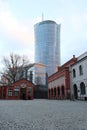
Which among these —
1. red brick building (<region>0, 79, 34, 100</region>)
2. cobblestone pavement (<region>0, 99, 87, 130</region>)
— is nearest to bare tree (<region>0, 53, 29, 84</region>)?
red brick building (<region>0, 79, 34, 100</region>)

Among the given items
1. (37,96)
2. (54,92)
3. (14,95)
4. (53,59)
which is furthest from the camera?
(53,59)

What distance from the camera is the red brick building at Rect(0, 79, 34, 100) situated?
4262 centimetres

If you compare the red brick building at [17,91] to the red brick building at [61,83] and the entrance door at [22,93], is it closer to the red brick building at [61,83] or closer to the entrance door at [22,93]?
the entrance door at [22,93]

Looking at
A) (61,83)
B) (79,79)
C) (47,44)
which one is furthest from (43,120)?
(47,44)

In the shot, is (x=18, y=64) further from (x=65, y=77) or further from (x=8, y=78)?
(x=65, y=77)

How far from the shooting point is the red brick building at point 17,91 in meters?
42.6

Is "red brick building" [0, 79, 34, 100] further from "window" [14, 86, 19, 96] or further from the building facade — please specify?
the building facade

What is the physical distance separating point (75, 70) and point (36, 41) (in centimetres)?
7642

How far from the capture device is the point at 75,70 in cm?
3597

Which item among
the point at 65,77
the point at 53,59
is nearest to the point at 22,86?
the point at 65,77

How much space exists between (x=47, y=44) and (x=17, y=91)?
218 ft

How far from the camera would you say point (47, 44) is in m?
107

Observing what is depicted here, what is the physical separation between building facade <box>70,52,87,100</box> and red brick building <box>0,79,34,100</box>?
1161cm

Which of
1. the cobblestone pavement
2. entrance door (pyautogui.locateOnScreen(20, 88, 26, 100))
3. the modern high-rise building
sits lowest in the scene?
the cobblestone pavement
